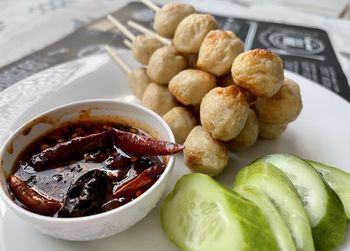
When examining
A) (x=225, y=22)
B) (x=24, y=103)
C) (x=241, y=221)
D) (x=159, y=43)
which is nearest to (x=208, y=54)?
(x=159, y=43)

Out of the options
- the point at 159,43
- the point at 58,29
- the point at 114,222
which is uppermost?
the point at 159,43

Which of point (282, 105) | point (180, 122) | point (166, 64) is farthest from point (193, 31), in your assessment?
point (282, 105)

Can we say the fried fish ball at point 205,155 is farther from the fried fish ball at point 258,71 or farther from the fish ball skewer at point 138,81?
the fish ball skewer at point 138,81

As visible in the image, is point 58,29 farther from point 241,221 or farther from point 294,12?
point 241,221

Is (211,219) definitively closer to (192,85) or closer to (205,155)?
(205,155)

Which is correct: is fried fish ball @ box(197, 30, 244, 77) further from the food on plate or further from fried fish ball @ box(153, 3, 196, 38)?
the food on plate

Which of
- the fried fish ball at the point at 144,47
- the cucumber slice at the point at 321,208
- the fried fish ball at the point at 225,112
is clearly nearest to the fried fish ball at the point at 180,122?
the fried fish ball at the point at 225,112
